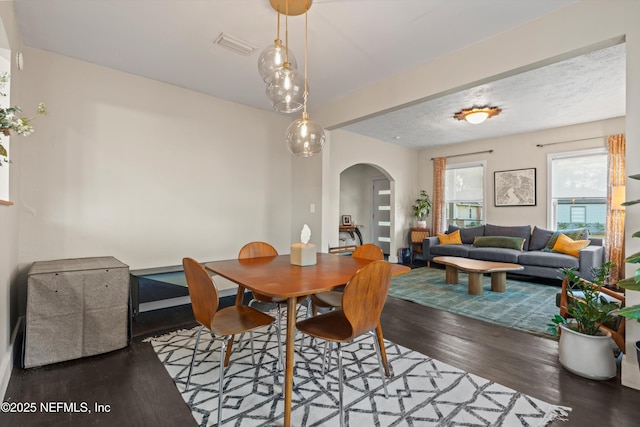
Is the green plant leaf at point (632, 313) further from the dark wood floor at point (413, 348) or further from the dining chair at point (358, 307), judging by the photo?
the dining chair at point (358, 307)

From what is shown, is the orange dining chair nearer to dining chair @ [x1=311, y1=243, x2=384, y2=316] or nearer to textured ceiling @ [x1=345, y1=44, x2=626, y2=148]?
dining chair @ [x1=311, y1=243, x2=384, y2=316]

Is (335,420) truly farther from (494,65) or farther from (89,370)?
(494,65)

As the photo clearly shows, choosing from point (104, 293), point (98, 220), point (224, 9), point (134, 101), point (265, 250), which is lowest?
point (104, 293)

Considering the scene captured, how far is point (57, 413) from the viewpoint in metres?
1.63

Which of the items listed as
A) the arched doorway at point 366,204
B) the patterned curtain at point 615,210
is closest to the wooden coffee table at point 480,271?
the patterned curtain at point 615,210

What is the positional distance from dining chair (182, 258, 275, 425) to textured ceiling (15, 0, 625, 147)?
1927mm

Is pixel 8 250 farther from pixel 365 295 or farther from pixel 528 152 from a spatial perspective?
pixel 528 152

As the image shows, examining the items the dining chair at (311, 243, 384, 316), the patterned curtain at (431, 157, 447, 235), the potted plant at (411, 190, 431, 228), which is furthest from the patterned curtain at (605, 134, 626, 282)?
the dining chair at (311, 243, 384, 316)

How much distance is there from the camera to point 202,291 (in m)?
1.62

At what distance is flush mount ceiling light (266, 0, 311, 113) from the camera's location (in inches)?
76.4

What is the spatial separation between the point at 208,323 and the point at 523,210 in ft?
20.5

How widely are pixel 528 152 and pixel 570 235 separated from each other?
1734mm

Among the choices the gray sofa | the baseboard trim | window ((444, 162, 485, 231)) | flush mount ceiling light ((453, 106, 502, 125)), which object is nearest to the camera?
the baseboard trim

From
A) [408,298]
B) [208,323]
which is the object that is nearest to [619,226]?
[408,298]
